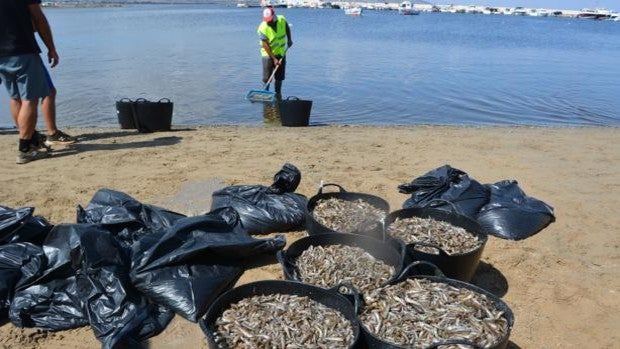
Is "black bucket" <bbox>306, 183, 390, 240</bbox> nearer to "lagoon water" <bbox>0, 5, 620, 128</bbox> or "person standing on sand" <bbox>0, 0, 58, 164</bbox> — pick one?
"person standing on sand" <bbox>0, 0, 58, 164</bbox>

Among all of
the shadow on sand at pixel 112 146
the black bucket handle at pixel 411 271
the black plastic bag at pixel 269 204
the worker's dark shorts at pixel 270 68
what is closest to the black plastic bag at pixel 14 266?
the black plastic bag at pixel 269 204

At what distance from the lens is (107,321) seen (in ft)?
10.7

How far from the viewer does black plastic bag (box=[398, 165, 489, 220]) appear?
4.85 metres

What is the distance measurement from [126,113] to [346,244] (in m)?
6.63

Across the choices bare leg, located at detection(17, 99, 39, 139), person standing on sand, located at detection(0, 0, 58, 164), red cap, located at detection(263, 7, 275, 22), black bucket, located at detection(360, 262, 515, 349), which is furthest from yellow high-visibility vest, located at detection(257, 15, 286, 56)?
black bucket, located at detection(360, 262, 515, 349)

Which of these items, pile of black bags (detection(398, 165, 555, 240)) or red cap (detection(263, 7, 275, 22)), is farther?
red cap (detection(263, 7, 275, 22))

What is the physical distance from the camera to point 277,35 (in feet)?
38.8

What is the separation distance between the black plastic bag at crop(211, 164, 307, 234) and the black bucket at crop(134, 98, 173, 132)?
14.1 feet

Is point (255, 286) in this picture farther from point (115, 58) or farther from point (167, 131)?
point (115, 58)

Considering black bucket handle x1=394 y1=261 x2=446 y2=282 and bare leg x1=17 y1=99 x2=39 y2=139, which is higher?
bare leg x1=17 y1=99 x2=39 y2=139

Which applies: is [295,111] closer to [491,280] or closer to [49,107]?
Result: [49,107]

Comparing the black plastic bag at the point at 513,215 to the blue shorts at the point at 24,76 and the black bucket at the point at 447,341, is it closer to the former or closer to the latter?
the black bucket at the point at 447,341

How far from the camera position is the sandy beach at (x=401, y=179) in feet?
11.7

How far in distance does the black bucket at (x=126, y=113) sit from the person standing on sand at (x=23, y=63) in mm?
2325
